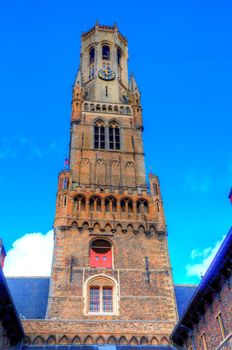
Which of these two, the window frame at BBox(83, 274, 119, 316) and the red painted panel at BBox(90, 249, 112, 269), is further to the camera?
the red painted panel at BBox(90, 249, 112, 269)

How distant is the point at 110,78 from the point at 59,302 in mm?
29714

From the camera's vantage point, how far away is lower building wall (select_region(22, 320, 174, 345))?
971 inches

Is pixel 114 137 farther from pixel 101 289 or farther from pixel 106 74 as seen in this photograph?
pixel 101 289

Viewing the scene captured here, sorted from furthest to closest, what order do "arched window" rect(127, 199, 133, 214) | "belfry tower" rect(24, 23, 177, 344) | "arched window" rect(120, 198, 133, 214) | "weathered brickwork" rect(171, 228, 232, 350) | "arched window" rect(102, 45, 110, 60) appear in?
"arched window" rect(102, 45, 110, 60), "arched window" rect(127, 199, 133, 214), "arched window" rect(120, 198, 133, 214), "belfry tower" rect(24, 23, 177, 344), "weathered brickwork" rect(171, 228, 232, 350)

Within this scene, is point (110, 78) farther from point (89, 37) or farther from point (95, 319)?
point (95, 319)

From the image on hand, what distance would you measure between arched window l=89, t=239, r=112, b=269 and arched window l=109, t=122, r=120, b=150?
11.4 meters

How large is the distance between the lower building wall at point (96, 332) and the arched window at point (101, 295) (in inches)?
61.2

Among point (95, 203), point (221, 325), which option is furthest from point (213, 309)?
point (95, 203)

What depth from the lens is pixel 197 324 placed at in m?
21.2

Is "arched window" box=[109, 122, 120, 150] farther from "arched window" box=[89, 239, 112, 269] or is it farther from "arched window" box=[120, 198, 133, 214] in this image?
"arched window" box=[89, 239, 112, 269]

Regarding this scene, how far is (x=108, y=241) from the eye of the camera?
3067 cm

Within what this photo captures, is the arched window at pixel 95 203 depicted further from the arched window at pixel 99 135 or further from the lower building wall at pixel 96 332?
the lower building wall at pixel 96 332

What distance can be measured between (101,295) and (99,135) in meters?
16.9

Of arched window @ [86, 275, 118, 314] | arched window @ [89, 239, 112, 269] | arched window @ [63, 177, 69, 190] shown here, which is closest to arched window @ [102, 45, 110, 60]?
arched window @ [63, 177, 69, 190]
